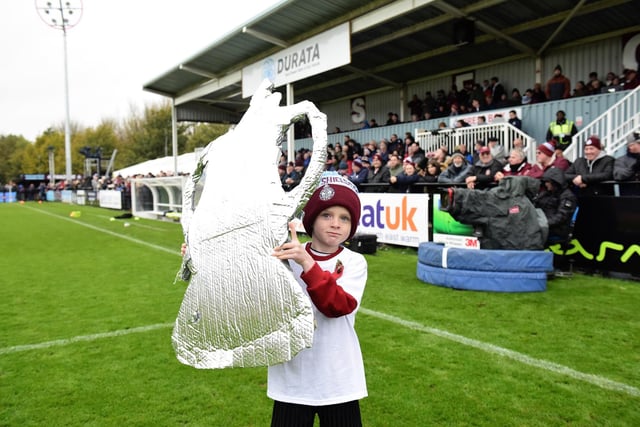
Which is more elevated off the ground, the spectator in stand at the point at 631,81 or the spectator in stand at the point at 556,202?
the spectator in stand at the point at 631,81

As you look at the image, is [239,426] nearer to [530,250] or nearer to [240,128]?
[240,128]

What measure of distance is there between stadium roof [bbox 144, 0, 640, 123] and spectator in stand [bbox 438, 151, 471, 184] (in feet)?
15.0

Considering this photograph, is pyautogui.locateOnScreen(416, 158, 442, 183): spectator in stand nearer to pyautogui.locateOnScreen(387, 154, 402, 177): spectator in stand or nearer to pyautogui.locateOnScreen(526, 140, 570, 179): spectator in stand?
pyautogui.locateOnScreen(387, 154, 402, 177): spectator in stand

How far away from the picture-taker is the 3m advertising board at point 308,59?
1389 cm

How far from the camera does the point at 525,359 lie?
4035 mm

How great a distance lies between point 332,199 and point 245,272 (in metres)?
0.45

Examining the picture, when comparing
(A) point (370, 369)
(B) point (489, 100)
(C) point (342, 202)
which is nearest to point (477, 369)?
(A) point (370, 369)

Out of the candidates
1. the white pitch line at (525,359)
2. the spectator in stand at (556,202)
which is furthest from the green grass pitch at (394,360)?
the spectator in stand at (556,202)

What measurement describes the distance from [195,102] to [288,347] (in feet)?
87.9

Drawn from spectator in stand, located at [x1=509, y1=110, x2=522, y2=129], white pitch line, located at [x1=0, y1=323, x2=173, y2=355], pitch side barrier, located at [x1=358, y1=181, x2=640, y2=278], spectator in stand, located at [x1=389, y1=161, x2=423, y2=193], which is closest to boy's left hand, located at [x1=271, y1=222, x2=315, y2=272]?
white pitch line, located at [x1=0, y1=323, x2=173, y2=355]

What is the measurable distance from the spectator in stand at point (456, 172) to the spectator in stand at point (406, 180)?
1.97 ft

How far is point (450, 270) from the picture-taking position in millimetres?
6734

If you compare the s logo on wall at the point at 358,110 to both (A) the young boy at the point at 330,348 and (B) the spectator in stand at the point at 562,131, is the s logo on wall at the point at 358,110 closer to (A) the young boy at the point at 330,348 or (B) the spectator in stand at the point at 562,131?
(B) the spectator in stand at the point at 562,131

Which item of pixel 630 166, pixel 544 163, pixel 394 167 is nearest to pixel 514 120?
pixel 394 167
